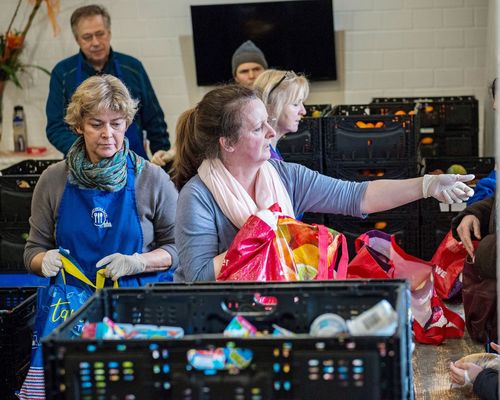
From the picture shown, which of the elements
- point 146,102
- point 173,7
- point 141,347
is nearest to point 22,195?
point 146,102

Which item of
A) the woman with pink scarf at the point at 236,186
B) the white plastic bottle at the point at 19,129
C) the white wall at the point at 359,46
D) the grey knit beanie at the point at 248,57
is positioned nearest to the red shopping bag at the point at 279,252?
the woman with pink scarf at the point at 236,186

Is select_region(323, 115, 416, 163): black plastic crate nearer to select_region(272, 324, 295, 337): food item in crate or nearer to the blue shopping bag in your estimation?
the blue shopping bag

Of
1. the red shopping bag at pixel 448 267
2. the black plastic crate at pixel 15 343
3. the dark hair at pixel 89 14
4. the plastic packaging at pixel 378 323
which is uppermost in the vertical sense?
the dark hair at pixel 89 14

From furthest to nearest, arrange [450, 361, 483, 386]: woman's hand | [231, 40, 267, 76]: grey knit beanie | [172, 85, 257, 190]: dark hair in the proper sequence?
[231, 40, 267, 76]: grey knit beanie < [450, 361, 483, 386]: woman's hand < [172, 85, 257, 190]: dark hair

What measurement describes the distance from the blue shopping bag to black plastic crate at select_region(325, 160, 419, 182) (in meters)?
2.17

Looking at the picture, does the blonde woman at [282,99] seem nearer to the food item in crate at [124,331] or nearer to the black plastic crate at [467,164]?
the black plastic crate at [467,164]

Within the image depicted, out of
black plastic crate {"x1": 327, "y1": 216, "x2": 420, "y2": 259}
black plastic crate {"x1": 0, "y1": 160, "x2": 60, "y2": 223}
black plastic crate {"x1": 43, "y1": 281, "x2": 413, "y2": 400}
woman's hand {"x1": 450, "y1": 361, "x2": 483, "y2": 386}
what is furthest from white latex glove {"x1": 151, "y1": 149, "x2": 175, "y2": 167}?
black plastic crate {"x1": 43, "y1": 281, "x2": 413, "y2": 400}

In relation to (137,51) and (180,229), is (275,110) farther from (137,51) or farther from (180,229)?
(137,51)

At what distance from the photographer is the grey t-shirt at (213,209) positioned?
11.0 feet

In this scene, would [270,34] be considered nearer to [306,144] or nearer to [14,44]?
[14,44]

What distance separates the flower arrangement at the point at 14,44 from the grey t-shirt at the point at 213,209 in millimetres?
5141

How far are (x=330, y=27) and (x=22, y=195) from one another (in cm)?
330

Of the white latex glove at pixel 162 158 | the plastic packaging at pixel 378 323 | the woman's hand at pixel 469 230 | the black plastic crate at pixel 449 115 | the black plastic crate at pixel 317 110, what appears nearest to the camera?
the plastic packaging at pixel 378 323

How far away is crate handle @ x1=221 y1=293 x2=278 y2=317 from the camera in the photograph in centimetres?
237
